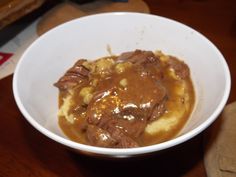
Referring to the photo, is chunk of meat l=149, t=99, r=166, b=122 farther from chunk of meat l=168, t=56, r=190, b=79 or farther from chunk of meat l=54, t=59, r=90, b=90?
chunk of meat l=54, t=59, r=90, b=90

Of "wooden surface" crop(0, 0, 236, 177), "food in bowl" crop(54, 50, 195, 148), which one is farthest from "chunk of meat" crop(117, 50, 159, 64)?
"wooden surface" crop(0, 0, 236, 177)

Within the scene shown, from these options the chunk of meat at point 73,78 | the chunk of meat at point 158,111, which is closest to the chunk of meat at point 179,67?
the chunk of meat at point 158,111

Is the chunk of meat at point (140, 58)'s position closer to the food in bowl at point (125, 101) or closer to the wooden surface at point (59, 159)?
the food in bowl at point (125, 101)

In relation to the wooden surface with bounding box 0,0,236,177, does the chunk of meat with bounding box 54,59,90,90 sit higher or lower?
higher

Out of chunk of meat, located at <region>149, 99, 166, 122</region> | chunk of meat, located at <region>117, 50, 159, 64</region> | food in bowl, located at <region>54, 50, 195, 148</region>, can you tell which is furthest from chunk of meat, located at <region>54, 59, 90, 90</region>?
chunk of meat, located at <region>149, 99, 166, 122</region>

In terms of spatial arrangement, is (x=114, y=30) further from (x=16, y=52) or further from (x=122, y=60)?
(x=16, y=52)

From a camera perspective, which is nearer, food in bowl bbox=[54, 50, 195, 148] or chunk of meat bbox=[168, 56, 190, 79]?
food in bowl bbox=[54, 50, 195, 148]

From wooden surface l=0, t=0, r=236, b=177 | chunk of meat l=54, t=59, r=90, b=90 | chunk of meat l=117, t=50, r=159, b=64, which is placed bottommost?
wooden surface l=0, t=0, r=236, b=177

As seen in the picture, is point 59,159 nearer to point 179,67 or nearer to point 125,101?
point 125,101

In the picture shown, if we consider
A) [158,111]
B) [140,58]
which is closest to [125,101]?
[158,111]
